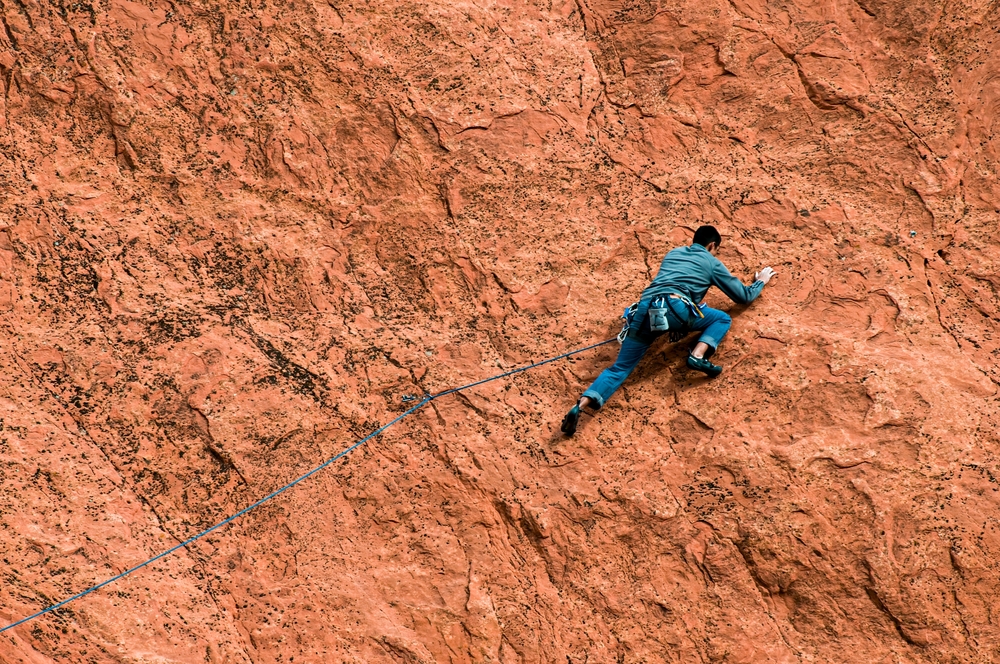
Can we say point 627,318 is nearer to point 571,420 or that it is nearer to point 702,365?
point 702,365

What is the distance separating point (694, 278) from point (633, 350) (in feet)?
2.15

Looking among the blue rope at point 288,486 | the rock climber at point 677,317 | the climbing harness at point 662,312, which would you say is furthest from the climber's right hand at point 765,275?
the blue rope at point 288,486

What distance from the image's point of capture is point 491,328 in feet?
20.9

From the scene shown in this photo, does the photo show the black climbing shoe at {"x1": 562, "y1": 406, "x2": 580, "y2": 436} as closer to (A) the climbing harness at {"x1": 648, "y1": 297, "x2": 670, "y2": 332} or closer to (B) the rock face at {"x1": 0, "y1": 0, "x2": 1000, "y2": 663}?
(B) the rock face at {"x1": 0, "y1": 0, "x2": 1000, "y2": 663}

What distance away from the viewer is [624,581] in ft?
18.2

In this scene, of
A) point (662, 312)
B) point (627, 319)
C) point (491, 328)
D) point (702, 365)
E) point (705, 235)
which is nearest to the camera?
point (662, 312)

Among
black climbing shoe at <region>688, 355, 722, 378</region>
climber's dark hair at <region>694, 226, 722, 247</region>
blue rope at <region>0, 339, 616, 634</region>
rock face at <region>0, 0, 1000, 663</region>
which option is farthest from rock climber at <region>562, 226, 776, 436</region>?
blue rope at <region>0, 339, 616, 634</region>

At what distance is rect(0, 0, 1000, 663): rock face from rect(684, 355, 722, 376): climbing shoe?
15 cm

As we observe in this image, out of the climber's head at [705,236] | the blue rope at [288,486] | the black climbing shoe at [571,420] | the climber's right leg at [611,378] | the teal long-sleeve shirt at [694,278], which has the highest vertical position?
the climber's head at [705,236]

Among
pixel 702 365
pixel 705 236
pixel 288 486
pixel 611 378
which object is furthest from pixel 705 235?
pixel 288 486

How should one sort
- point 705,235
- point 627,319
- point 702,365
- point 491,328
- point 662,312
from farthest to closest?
1. point 491,328
2. point 705,235
3. point 627,319
4. point 702,365
5. point 662,312

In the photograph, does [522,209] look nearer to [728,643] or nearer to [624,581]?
[624,581]

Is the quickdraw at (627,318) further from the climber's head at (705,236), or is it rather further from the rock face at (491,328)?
the climber's head at (705,236)

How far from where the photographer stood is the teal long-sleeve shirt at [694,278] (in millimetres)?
5824
